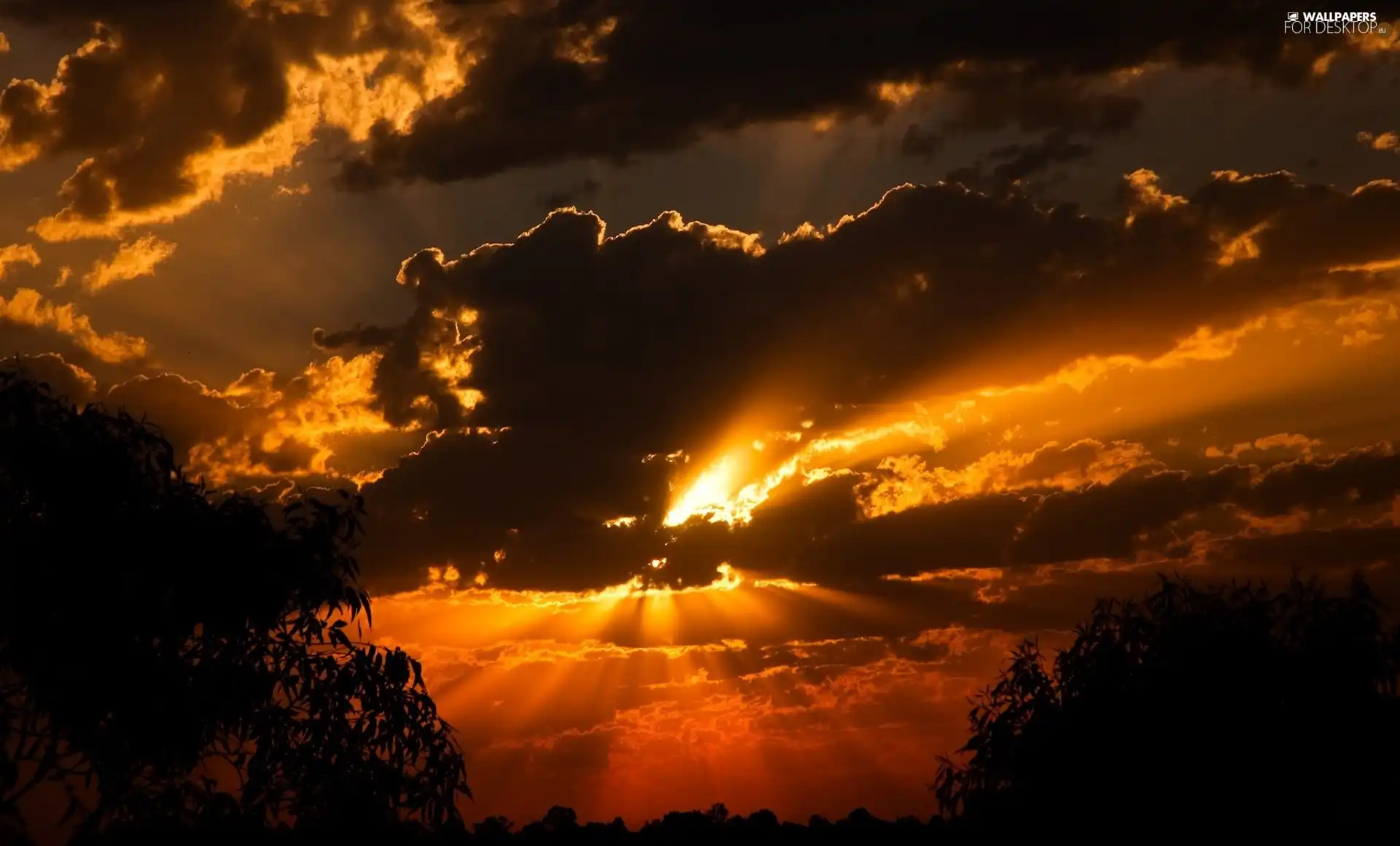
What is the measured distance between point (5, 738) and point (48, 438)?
5.15 m

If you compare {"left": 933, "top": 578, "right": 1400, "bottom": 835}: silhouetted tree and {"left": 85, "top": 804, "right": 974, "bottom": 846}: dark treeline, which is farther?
{"left": 933, "top": 578, "right": 1400, "bottom": 835}: silhouetted tree

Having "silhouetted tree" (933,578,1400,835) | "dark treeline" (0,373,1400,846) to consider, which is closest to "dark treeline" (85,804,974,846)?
"dark treeline" (0,373,1400,846)

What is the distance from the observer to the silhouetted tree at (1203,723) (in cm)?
3009

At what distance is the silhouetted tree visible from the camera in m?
30.1

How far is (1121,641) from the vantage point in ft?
113

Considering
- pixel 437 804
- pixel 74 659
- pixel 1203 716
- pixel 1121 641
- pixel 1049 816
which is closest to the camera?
pixel 74 659

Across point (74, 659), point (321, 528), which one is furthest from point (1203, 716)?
point (74, 659)

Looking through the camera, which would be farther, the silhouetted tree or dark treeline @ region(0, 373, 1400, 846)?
the silhouetted tree

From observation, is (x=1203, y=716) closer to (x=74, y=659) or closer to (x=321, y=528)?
(x=321, y=528)

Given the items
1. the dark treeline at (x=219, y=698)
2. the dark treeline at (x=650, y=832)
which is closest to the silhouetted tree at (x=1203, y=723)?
the dark treeline at (x=219, y=698)

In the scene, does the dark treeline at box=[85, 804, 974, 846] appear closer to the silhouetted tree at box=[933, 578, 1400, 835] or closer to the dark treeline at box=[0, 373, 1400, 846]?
the dark treeline at box=[0, 373, 1400, 846]

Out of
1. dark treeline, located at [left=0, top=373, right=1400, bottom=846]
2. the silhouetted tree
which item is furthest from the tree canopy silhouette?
the silhouetted tree

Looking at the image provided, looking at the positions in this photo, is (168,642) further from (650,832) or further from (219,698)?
(650,832)

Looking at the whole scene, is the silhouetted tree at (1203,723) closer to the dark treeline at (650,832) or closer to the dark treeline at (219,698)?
the dark treeline at (219,698)
